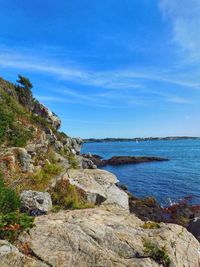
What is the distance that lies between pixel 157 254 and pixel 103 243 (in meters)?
1.62

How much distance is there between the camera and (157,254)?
29.9 feet

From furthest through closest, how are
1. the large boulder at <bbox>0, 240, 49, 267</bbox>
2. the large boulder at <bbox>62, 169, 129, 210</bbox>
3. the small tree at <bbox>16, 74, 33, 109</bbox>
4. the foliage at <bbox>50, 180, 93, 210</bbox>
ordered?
the small tree at <bbox>16, 74, 33, 109</bbox>, the large boulder at <bbox>62, 169, 129, 210</bbox>, the foliage at <bbox>50, 180, 93, 210</bbox>, the large boulder at <bbox>0, 240, 49, 267</bbox>

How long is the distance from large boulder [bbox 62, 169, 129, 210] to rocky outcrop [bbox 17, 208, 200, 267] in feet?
17.3

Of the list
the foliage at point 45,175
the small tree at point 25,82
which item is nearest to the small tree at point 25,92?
the small tree at point 25,82

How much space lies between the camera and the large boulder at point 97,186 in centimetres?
1652

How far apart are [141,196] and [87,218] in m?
27.9

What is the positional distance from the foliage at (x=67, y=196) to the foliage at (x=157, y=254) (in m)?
5.86

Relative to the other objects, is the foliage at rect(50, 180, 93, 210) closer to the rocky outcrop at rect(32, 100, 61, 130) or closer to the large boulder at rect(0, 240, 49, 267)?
the large boulder at rect(0, 240, 49, 267)

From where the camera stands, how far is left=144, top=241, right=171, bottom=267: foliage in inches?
353


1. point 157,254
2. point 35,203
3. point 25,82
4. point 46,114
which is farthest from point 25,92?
point 157,254

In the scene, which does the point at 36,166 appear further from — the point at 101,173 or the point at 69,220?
the point at 69,220

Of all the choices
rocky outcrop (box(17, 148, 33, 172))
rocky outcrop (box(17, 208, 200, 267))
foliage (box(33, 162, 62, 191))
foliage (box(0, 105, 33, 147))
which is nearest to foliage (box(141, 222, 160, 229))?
rocky outcrop (box(17, 208, 200, 267))

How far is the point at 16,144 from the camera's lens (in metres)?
21.0

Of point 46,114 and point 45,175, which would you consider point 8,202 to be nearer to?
point 45,175
